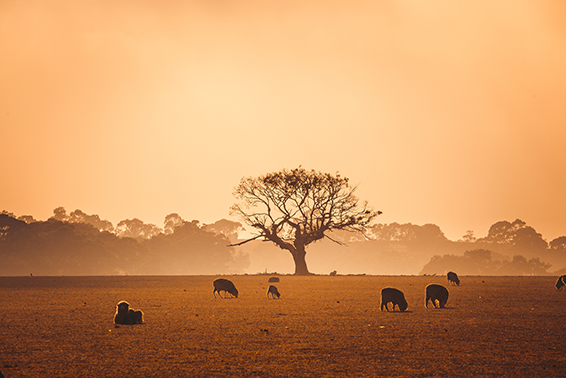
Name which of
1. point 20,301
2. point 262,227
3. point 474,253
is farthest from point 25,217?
point 20,301

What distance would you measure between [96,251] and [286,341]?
81.0 metres

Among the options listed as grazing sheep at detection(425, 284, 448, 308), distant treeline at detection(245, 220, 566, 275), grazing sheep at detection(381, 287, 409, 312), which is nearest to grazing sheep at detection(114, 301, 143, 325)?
grazing sheep at detection(381, 287, 409, 312)

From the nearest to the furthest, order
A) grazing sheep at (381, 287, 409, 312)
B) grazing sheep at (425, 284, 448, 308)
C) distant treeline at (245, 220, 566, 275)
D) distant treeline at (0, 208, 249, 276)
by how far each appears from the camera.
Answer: grazing sheep at (381, 287, 409, 312) < grazing sheep at (425, 284, 448, 308) < distant treeline at (0, 208, 249, 276) < distant treeline at (245, 220, 566, 275)

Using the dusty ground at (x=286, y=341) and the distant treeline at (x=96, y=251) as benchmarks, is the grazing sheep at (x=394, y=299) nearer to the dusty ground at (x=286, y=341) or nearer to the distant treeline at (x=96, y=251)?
the dusty ground at (x=286, y=341)

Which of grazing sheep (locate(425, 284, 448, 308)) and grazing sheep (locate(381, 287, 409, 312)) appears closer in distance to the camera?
grazing sheep (locate(381, 287, 409, 312))

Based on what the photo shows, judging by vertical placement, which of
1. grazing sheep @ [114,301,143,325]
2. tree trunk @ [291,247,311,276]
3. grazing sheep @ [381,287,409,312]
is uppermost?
tree trunk @ [291,247,311,276]

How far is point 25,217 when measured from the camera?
443 ft

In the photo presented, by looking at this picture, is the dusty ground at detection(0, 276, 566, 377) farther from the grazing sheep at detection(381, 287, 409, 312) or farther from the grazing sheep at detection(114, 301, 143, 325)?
the grazing sheep at detection(381, 287, 409, 312)

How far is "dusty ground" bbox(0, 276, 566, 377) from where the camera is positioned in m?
9.60

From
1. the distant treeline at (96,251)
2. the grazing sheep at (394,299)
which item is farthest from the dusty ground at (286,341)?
the distant treeline at (96,251)

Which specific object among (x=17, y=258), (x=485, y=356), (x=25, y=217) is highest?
(x=25, y=217)

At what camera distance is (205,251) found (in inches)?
4213

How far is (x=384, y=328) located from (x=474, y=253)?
100436 mm

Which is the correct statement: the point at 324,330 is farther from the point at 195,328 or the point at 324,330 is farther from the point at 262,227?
the point at 262,227
